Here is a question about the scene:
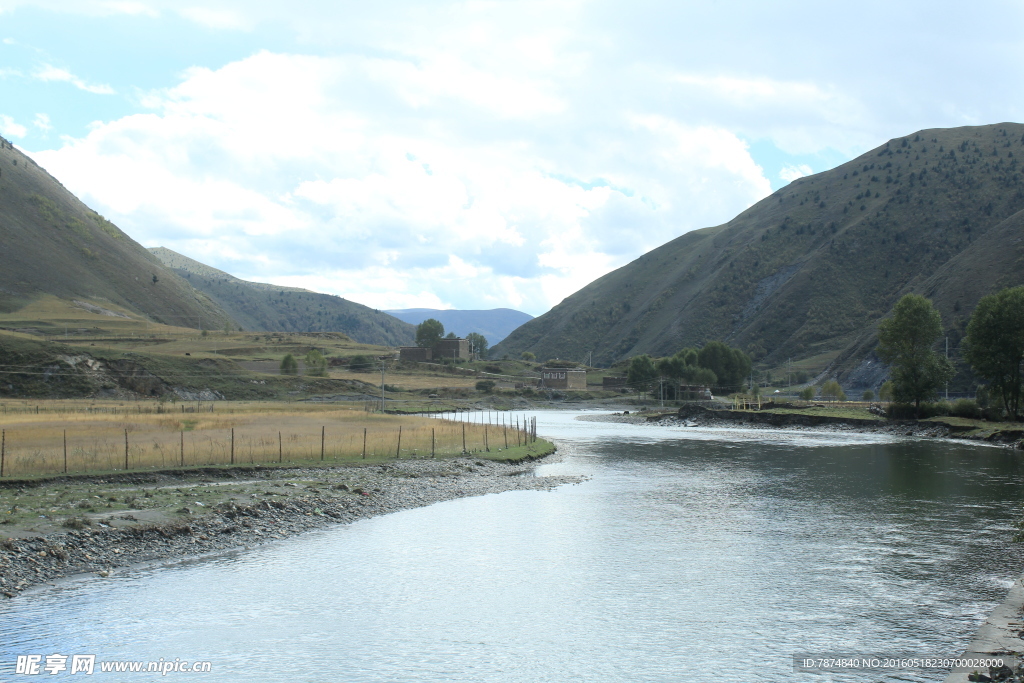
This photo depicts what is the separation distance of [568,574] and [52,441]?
109 ft

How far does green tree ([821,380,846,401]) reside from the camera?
14400 centimetres

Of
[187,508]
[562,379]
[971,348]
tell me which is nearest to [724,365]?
[562,379]

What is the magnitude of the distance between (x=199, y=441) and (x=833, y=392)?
12619cm

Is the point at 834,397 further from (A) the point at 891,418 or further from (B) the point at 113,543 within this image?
(B) the point at 113,543

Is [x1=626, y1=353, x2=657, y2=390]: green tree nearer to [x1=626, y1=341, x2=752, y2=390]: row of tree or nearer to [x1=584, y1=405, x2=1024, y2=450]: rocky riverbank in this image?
[x1=626, y1=341, x2=752, y2=390]: row of tree

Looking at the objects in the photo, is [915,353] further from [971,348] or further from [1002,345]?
[1002,345]

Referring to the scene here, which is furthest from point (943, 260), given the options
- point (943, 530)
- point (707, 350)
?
point (943, 530)

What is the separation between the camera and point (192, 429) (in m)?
55.5

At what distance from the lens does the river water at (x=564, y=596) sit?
57.5 ft

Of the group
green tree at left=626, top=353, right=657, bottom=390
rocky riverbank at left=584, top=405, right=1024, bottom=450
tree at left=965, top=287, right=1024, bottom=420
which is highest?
tree at left=965, top=287, right=1024, bottom=420

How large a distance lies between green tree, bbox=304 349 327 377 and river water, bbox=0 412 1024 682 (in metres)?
116

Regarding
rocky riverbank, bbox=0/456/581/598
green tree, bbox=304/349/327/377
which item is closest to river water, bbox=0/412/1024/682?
rocky riverbank, bbox=0/456/581/598

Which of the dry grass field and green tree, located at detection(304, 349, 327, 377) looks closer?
the dry grass field

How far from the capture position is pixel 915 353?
9719cm
